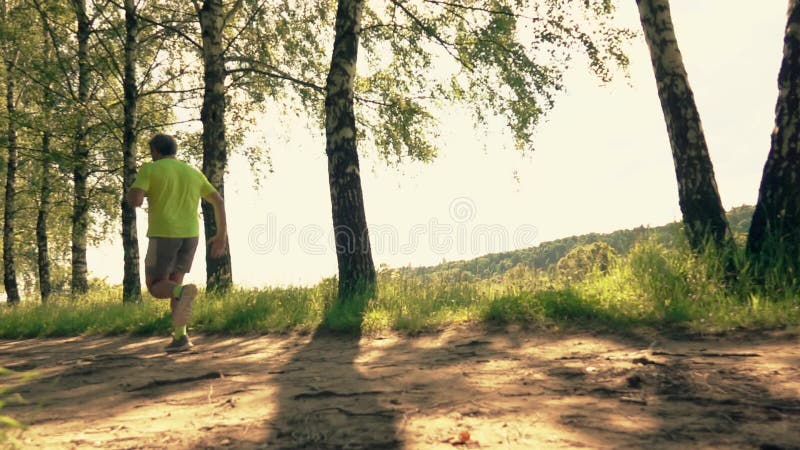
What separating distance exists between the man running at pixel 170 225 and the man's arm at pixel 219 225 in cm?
7

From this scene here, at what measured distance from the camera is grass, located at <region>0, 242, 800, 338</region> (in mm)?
6000

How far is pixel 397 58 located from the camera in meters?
13.4

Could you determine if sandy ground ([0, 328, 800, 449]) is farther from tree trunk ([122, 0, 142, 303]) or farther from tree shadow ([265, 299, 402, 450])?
tree trunk ([122, 0, 142, 303])

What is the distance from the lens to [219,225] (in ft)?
23.8

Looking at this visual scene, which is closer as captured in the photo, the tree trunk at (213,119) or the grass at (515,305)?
the grass at (515,305)

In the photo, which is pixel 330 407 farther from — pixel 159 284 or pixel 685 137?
pixel 685 137

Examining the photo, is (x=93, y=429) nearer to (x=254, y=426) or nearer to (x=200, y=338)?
(x=254, y=426)

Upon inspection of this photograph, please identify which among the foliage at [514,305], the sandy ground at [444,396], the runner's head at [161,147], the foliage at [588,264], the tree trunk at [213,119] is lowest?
the sandy ground at [444,396]

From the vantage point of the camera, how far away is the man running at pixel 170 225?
669 centimetres

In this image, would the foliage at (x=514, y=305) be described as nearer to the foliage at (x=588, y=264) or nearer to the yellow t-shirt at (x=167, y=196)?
the foliage at (x=588, y=264)

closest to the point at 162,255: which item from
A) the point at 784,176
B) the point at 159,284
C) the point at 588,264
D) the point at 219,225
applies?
the point at 159,284

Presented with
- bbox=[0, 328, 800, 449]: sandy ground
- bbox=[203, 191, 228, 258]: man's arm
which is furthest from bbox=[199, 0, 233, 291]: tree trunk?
bbox=[0, 328, 800, 449]: sandy ground

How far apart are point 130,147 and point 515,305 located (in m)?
11.8

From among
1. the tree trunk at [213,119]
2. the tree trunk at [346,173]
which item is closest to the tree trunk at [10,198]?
the tree trunk at [213,119]
